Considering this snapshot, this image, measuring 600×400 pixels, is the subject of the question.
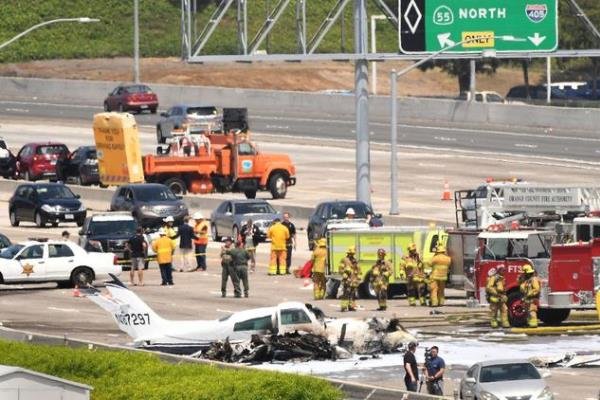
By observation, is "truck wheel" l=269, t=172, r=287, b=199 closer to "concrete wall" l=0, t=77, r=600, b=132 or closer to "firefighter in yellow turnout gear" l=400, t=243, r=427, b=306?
"firefighter in yellow turnout gear" l=400, t=243, r=427, b=306

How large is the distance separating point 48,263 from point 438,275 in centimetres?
974

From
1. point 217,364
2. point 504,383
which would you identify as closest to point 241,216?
point 217,364

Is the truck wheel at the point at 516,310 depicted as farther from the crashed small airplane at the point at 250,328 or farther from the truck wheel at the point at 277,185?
the truck wheel at the point at 277,185

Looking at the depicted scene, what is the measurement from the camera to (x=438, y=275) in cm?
4050

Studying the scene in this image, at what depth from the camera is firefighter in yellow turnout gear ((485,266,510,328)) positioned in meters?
37.0

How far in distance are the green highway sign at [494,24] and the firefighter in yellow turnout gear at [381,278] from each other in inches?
669

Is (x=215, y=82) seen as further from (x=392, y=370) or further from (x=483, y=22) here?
(x=392, y=370)

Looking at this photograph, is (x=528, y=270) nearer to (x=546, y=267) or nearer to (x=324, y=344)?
(x=546, y=267)

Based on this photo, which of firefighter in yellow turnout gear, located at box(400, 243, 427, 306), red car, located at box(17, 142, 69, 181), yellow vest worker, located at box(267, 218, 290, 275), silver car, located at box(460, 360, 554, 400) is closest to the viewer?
silver car, located at box(460, 360, 554, 400)

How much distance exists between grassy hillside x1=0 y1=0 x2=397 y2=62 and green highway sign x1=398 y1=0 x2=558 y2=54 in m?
56.8

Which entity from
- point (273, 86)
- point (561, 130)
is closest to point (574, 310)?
point (561, 130)

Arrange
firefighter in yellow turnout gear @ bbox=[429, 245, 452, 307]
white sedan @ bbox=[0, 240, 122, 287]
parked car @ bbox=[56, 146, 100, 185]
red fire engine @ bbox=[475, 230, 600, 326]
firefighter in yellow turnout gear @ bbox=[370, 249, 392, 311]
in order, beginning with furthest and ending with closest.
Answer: parked car @ bbox=[56, 146, 100, 185] → white sedan @ bbox=[0, 240, 122, 287] → firefighter in yellow turnout gear @ bbox=[429, 245, 452, 307] → firefighter in yellow turnout gear @ bbox=[370, 249, 392, 311] → red fire engine @ bbox=[475, 230, 600, 326]

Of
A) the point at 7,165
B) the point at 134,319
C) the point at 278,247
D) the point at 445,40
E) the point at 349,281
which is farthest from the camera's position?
the point at 7,165

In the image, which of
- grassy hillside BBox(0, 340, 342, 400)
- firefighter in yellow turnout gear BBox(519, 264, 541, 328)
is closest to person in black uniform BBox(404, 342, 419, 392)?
grassy hillside BBox(0, 340, 342, 400)
